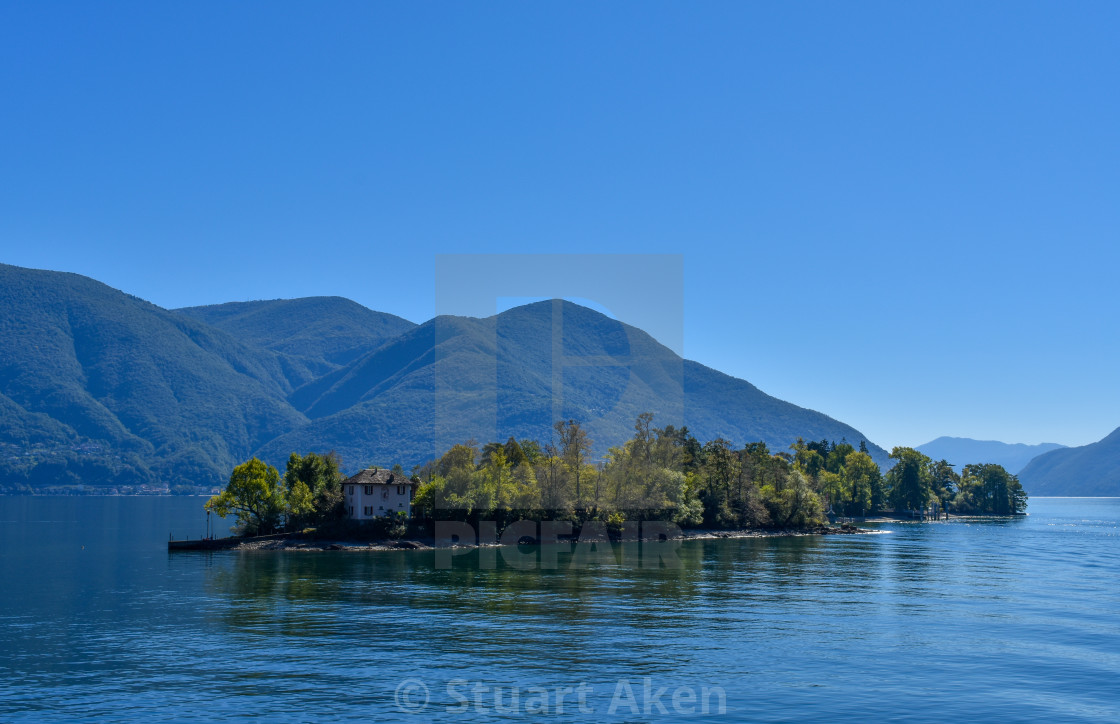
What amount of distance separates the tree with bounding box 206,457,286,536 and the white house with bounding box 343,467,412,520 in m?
10.1

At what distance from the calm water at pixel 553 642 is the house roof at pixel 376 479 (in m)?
29.7

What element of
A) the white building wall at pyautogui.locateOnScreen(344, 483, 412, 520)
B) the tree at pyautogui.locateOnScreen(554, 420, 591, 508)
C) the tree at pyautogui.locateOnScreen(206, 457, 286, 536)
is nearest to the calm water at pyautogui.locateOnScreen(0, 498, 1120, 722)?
the tree at pyautogui.locateOnScreen(206, 457, 286, 536)

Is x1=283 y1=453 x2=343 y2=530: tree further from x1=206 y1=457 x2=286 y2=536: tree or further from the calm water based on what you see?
the calm water

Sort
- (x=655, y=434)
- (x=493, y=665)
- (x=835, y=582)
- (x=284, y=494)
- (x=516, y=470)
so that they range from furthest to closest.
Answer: (x=655, y=434) < (x=516, y=470) < (x=284, y=494) < (x=835, y=582) < (x=493, y=665)

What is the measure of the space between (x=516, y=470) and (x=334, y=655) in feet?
304

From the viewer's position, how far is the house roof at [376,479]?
411 ft

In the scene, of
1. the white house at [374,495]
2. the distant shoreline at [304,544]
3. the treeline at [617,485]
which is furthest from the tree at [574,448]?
the white house at [374,495]

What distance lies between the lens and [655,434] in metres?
164

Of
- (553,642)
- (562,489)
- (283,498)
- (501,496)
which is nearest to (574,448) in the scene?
(562,489)

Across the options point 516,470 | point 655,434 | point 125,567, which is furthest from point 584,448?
point 125,567

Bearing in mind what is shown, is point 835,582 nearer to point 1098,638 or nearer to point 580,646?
point 1098,638

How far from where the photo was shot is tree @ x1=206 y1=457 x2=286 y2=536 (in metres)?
121

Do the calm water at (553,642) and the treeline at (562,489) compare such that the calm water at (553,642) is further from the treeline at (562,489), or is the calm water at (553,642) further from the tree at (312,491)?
the treeline at (562,489)

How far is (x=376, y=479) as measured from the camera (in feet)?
414
